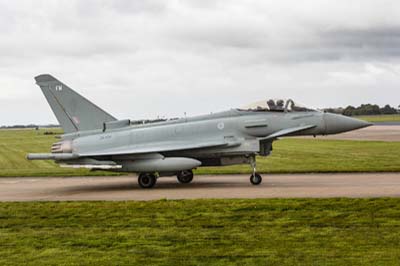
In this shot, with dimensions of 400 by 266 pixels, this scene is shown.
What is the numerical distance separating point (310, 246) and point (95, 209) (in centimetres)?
558

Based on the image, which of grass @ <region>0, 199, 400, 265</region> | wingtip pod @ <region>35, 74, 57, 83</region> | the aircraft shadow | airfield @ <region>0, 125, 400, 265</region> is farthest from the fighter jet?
grass @ <region>0, 199, 400, 265</region>

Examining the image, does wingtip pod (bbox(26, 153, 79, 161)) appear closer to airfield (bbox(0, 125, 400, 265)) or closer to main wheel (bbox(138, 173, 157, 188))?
airfield (bbox(0, 125, 400, 265))

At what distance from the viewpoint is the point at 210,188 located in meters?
17.0

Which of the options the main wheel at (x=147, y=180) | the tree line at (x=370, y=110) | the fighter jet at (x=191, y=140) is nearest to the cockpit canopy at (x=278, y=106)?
the fighter jet at (x=191, y=140)

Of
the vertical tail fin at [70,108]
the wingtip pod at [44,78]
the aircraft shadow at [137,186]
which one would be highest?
the wingtip pod at [44,78]

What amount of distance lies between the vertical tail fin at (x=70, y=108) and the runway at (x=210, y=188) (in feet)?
6.50

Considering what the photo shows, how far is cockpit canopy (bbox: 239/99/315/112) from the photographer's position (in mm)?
18047

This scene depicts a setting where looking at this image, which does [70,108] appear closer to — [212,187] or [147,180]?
[147,180]

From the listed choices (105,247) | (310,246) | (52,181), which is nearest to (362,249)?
(310,246)

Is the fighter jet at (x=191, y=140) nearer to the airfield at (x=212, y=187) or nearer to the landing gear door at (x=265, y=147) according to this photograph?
the landing gear door at (x=265, y=147)

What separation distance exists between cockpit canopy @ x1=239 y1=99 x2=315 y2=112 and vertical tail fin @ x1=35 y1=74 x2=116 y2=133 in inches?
189

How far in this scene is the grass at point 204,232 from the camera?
26.7ft

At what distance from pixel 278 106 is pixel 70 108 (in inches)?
266

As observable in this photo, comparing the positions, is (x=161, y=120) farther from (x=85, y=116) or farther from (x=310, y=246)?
(x=310, y=246)
